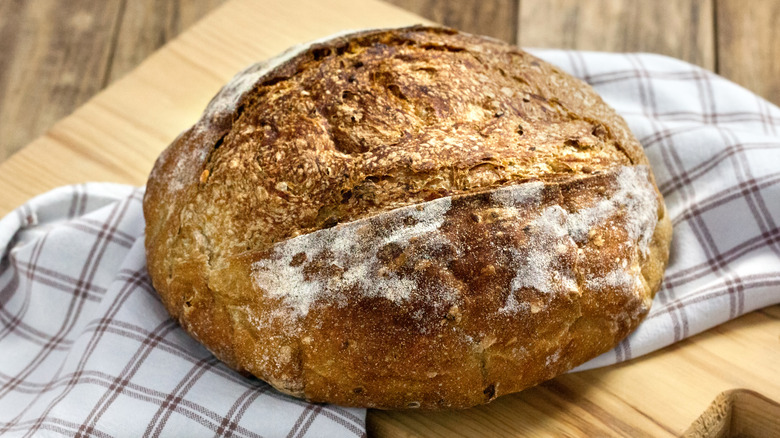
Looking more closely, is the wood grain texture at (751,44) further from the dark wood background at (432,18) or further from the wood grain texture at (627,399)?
the wood grain texture at (627,399)

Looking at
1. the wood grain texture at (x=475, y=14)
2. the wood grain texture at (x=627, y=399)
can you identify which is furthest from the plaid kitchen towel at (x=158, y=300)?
the wood grain texture at (x=475, y=14)

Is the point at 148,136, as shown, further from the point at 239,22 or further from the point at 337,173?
the point at 337,173

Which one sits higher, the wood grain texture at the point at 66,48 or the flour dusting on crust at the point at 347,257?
the flour dusting on crust at the point at 347,257

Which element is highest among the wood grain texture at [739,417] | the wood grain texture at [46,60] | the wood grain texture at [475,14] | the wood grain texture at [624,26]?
the wood grain texture at [624,26]

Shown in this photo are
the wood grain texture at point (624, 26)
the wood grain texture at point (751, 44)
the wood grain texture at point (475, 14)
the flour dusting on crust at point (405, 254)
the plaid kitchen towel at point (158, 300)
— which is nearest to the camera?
the flour dusting on crust at point (405, 254)

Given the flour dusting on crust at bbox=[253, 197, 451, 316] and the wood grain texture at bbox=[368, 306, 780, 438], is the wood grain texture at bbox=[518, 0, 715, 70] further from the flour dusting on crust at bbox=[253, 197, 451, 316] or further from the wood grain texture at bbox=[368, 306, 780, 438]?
the flour dusting on crust at bbox=[253, 197, 451, 316]

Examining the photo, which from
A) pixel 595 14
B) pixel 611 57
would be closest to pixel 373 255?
pixel 611 57
